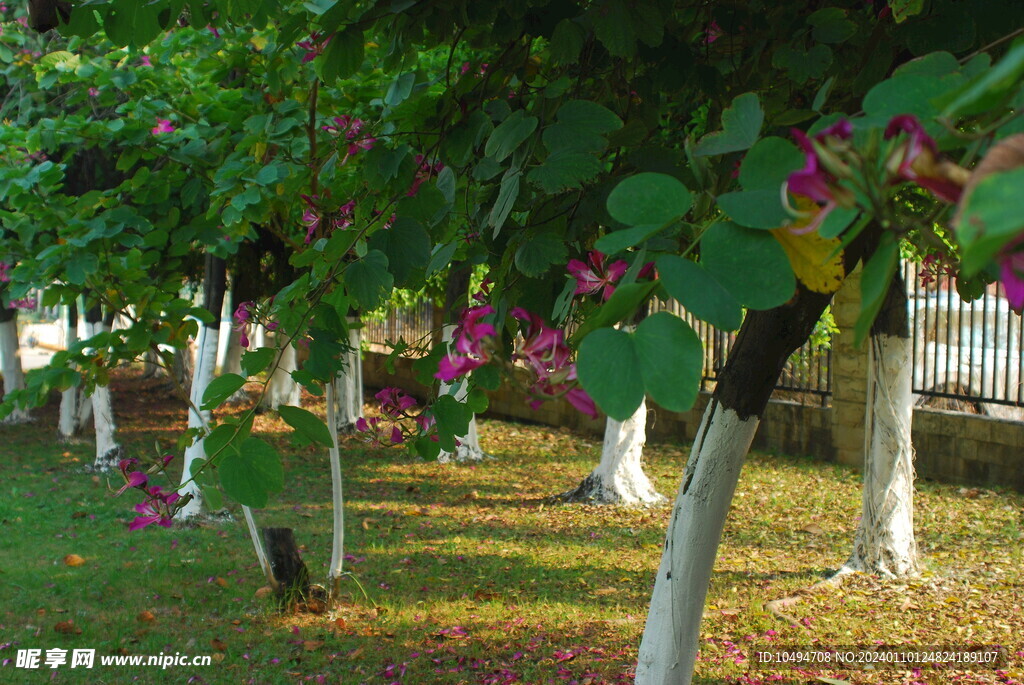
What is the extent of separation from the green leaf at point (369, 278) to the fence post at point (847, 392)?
23.1 ft

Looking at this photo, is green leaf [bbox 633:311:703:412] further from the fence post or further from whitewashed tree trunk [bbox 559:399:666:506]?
the fence post

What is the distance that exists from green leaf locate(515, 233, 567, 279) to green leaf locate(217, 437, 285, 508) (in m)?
0.55

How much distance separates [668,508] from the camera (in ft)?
22.3

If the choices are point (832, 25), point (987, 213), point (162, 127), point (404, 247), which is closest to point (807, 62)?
point (832, 25)

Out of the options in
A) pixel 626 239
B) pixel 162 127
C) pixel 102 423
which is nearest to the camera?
pixel 626 239

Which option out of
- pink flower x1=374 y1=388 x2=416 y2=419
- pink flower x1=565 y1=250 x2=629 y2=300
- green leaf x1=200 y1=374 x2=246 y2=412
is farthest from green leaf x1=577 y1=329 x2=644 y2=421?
pink flower x1=374 y1=388 x2=416 y2=419

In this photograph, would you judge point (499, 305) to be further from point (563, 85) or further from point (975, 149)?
point (975, 149)

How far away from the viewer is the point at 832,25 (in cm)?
176

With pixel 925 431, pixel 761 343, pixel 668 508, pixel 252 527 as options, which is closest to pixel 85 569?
pixel 252 527

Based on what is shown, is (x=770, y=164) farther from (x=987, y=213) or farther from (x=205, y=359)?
(x=205, y=359)

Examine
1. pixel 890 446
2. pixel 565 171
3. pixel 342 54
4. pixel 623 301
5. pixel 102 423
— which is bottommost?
pixel 102 423

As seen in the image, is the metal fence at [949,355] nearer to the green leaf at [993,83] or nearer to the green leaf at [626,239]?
the green leaf at [626,239]

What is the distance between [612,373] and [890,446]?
4.39m

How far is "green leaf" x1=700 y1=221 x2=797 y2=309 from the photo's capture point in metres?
0.74
